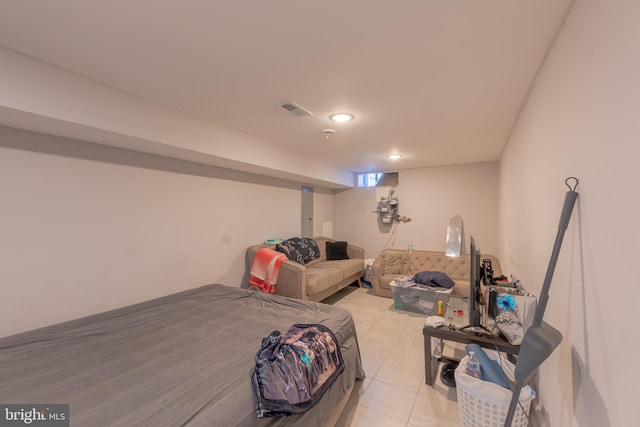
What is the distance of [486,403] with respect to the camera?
142 cm

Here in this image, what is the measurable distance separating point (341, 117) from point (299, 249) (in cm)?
237

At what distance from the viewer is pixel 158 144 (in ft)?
7.54

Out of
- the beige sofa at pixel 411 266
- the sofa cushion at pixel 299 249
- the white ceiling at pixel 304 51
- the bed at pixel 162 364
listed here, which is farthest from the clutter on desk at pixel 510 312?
the sofa cushion at pixel 299 249

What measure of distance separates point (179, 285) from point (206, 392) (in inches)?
76.8

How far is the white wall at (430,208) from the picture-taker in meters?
4.55

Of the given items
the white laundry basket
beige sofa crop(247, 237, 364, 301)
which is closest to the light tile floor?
the white laundry basket

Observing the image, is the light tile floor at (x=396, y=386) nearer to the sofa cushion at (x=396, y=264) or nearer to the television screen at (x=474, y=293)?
the television screen at (x=474, y=293)

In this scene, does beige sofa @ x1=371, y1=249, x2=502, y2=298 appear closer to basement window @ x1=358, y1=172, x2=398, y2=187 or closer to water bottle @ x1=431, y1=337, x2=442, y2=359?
basement window @ x1=358, y1=172, x2=398, y2=187

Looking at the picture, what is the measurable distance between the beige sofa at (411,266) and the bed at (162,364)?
7.65 feet

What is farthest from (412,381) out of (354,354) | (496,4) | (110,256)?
(110,256)

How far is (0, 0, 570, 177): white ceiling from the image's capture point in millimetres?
1198

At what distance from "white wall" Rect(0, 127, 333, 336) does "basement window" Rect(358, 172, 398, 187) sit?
3.08 metres

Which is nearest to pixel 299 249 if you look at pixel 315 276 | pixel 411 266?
pixel 315 276

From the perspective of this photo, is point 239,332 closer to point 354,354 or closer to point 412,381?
point 354,354
